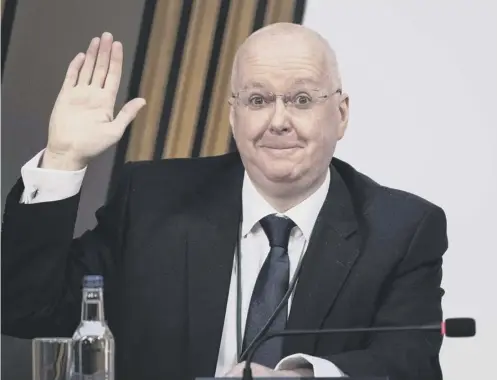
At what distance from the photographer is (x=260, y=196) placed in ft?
8.43

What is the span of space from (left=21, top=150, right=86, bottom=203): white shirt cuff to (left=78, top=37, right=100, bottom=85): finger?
0.24m

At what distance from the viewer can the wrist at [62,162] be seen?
7.97ft

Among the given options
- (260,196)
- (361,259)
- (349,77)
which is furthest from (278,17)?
(361,259)

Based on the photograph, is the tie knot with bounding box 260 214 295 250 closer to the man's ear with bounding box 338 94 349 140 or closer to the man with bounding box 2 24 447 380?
the man with bounding box 2 24 447 380

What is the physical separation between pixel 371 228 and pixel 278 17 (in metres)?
0.57

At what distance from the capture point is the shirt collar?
255 cm

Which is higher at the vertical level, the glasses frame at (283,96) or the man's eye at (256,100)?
the glasses frame at (283,96)

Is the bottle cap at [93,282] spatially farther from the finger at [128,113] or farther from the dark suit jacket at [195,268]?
the finger at [128,113]

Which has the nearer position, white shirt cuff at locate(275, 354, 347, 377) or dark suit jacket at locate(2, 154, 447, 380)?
white shirt cuff at locate(275, 354, 347, 377)

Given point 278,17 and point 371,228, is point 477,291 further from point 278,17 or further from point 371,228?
point 278,17

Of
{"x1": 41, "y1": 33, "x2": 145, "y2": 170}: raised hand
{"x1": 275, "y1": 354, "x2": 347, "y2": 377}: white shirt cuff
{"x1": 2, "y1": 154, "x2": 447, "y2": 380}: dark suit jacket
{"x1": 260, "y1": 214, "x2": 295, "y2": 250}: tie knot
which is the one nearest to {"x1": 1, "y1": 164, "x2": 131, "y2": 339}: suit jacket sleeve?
{"x1": 2, "y1": 154, "x2": 447, "y2": 380}: dark suit jacket

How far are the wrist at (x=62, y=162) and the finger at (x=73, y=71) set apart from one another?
0.18 m

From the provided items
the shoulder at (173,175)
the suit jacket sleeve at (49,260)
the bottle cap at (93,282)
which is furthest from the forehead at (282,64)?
the bottle cap at (93,282)

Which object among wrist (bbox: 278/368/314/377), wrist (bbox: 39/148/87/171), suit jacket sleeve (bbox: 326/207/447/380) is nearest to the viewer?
wrist (bbox: 278/368/314/377)
